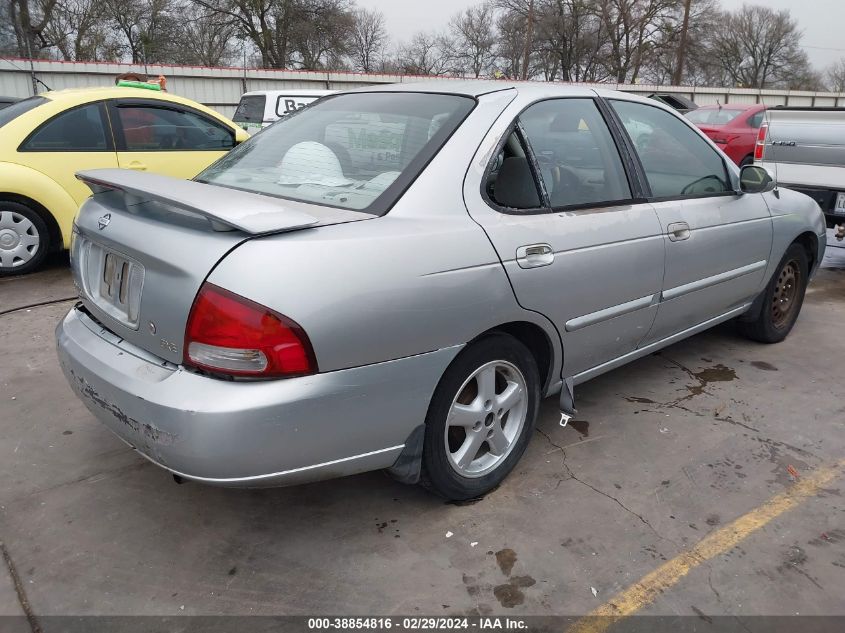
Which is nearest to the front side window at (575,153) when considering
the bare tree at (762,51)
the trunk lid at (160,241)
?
the trunk lid at (160,241)

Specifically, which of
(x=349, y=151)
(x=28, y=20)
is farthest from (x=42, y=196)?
(x=28, y=20)

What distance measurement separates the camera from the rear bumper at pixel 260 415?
1.94 metres

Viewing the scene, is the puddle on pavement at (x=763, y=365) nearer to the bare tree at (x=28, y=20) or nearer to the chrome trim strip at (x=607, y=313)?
the chrome trim strip at (x=607, y=313)

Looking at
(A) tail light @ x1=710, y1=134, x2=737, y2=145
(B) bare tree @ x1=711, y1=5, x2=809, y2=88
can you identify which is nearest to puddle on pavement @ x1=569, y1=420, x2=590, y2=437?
(A) tail light @ x1=710, y1=134, x2=737, y2=145

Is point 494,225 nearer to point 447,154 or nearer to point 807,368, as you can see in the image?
point 447,154

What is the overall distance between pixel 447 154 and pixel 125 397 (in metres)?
1.39

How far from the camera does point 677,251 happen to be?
3266mm

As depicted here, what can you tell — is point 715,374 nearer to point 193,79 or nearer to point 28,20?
point 193,79

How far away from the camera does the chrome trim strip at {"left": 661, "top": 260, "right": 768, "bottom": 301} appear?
131 inches

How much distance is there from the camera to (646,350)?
136 inches

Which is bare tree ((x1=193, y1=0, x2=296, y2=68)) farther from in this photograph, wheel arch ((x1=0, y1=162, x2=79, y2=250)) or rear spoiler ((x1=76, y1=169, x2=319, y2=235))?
rear spoiler ((x1=76, y1=169, x2=319, y2=235))

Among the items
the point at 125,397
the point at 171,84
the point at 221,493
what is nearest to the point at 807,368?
the point at 221,493

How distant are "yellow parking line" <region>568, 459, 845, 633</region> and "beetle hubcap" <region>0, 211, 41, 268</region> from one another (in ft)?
18.0

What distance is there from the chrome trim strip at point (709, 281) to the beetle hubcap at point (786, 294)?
49 centimetres
